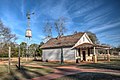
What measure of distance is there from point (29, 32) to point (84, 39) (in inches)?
463

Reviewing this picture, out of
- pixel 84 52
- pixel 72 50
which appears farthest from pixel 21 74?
pixel 84 52

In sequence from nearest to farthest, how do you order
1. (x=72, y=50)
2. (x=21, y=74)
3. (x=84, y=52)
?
(x=21, y=74) < (x=72, y=50) < (x=84, y=52)

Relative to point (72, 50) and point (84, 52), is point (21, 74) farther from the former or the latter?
point (84, 52)

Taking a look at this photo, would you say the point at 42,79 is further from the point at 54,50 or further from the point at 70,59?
the point at 54,50

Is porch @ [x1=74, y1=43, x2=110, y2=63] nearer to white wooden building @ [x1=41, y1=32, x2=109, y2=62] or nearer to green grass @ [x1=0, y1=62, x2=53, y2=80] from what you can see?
white wooden building @ [x1=41, y1=32, x2=109, y2=62]

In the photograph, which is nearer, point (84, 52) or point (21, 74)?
point (21, 74)

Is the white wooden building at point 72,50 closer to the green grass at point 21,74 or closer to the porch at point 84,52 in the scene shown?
the porch at point 84,52

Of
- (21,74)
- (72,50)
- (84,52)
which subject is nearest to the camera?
(21,74)

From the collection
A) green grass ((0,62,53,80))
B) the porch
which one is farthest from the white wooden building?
green grass ((0,62,53,80))

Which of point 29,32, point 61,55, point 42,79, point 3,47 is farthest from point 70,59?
point 42,79

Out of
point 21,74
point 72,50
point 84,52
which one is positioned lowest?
point 21,74

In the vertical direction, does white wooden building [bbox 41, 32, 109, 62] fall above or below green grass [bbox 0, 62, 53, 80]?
above

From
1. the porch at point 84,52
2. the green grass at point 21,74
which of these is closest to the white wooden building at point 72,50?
the porch at point 84,52

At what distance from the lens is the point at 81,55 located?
30875 millimetres
